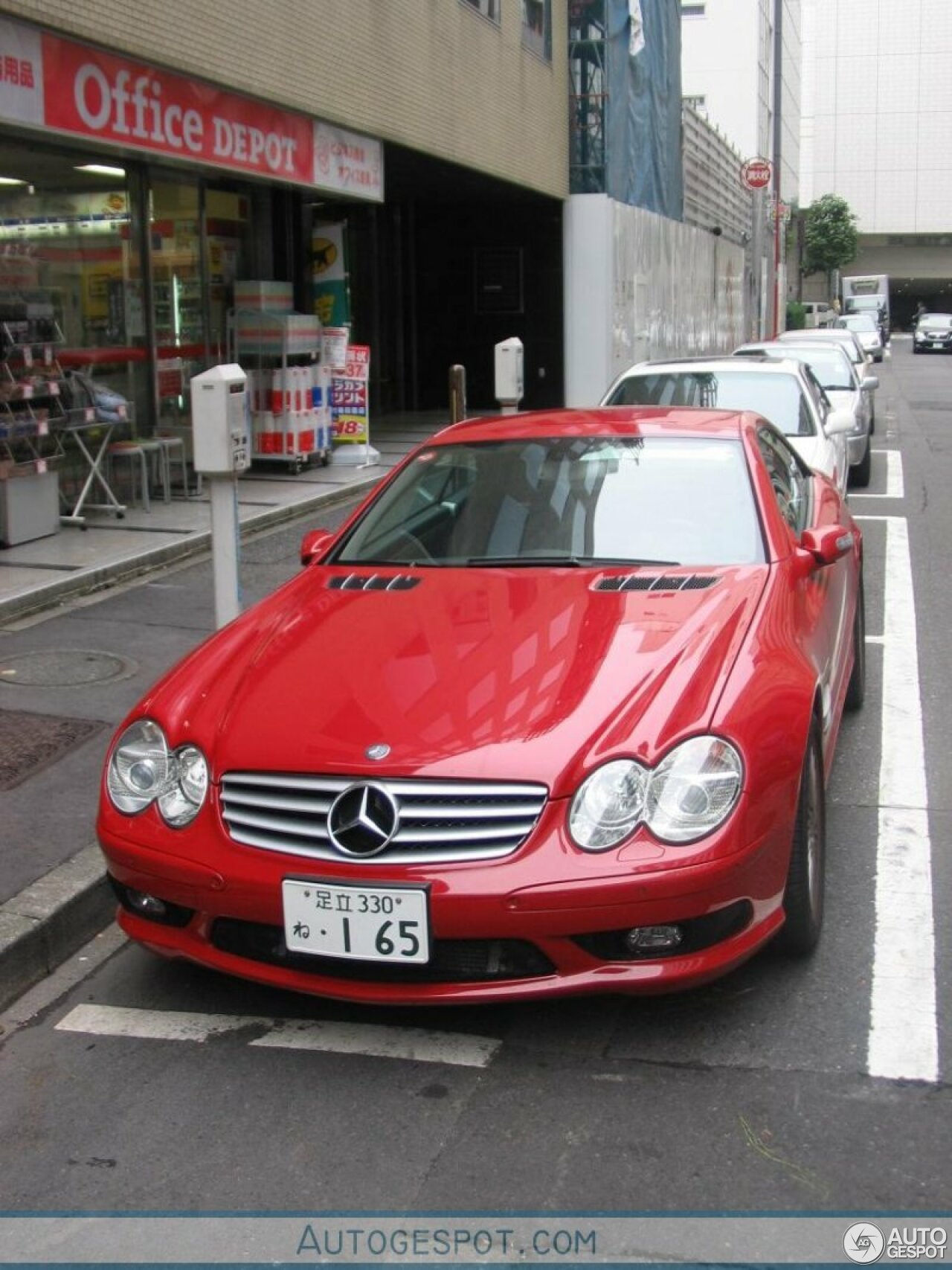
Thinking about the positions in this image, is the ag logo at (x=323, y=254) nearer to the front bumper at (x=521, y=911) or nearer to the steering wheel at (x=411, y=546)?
the steering wheel at (x=411, y=546)

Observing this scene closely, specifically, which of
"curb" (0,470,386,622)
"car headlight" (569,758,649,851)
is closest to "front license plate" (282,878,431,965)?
"car headlight" (569,758,649,851)

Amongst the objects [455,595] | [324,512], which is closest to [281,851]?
[455,595]

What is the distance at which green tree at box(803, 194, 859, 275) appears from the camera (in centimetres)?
7912

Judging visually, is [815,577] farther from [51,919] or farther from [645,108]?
[645,108]

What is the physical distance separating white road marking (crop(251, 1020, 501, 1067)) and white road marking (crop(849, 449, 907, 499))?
11.1m

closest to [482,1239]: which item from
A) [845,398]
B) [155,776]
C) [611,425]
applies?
[155,776]

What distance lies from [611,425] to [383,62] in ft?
31.2

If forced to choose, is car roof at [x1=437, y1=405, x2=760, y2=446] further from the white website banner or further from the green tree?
the green tree

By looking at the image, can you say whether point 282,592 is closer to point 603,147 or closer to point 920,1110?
point 920,1110

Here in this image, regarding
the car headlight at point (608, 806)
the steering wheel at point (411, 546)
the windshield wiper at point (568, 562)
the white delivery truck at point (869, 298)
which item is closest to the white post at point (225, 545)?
the steering wheel at point (411, 546)

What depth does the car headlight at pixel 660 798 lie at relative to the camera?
3467 millimetres

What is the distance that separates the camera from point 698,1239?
291 centimetres

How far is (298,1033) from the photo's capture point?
12.5 ft

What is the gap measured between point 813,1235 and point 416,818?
4.19 feet
